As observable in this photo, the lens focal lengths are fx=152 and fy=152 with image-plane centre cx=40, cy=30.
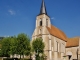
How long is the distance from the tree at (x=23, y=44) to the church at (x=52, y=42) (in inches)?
379

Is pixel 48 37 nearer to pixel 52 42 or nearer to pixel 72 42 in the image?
pixel 52 42

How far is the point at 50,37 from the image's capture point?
167 feet

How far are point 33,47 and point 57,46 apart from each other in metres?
10.8

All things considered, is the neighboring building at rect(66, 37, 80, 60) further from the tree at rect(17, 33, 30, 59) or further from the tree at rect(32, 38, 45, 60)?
the tree at rect(17, 33, 30, 59)

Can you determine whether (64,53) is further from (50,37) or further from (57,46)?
(50,37)

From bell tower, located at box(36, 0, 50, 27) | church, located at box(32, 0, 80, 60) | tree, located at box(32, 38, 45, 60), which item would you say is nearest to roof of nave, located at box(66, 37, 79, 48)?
church, located at box(32, 0, 80, 60)

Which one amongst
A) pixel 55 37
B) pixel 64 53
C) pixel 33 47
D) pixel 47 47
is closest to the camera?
pixel 33 47

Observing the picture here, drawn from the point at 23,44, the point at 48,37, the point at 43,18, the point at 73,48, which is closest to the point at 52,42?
the point at 48,37

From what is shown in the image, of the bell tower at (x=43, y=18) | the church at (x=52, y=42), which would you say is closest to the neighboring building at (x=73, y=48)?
the church at (x=52, y=42)

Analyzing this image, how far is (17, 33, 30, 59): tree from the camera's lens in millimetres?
41584

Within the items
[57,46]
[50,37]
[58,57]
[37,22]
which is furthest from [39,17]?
[58,57]

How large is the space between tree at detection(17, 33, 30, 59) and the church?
9.62m

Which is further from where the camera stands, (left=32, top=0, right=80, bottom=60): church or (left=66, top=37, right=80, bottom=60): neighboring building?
(left=66, top=37, right=80, bottom=60): neighboring building

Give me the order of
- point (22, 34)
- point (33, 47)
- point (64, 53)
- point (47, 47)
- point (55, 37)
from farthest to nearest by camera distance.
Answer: point (64, 53) → point (55, 37) → point (47, 47) → point (33, 47) → point (22, 34)
